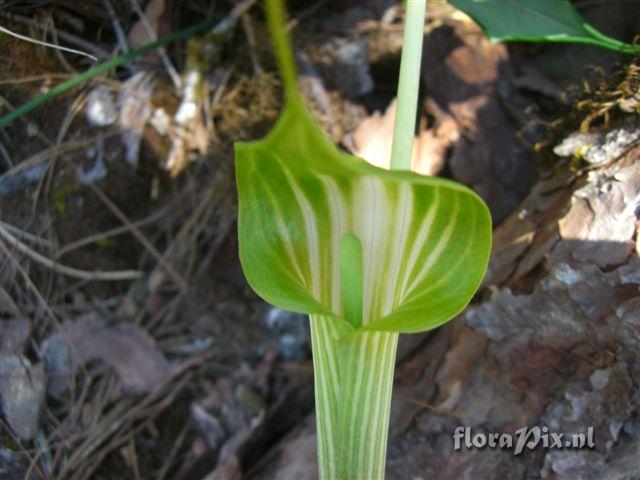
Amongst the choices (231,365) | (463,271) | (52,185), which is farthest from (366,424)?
(52,185)

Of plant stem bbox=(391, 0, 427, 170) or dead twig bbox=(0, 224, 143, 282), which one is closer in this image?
plant stem bbox=(391, 0, 427, 170)

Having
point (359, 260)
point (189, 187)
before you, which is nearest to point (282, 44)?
point (359, 260)

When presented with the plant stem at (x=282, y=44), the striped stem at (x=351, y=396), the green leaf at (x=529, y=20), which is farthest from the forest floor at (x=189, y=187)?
the plant stem at (x=282, y=44)

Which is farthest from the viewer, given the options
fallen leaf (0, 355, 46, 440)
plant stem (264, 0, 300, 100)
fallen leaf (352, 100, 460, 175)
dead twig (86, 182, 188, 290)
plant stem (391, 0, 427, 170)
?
dead twig (86, 182, 188, 290)

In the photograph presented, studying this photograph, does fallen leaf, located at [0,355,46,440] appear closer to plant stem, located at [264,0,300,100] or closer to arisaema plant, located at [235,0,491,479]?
arisaema plant, located at [235,0,491,479]

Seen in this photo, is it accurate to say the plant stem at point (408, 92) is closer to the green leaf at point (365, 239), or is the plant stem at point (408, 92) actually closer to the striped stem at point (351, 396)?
the green leaf at point (365, 239)

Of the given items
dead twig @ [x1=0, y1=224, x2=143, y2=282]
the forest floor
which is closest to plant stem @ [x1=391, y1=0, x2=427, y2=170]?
the forest floor

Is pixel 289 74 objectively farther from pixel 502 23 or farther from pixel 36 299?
pixel 36 299
